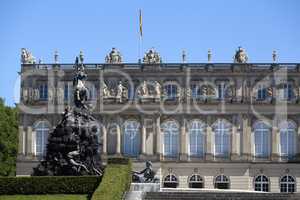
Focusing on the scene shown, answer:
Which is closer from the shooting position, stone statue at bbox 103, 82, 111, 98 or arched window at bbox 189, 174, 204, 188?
arched window at bbox 189, 174, 204, 188

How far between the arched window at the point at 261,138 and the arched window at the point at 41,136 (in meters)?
19.0

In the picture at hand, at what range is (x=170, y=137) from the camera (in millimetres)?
73812

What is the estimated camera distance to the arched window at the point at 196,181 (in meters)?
72.7

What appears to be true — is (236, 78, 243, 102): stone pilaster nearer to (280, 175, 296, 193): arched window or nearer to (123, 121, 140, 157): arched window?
(280, 175, 296, 193): arched window

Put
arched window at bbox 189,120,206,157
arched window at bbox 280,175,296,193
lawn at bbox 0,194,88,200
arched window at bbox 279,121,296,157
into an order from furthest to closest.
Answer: arched window at bbox 189,120,206,157
arched window at bbox 279,121,296,157
arched window at bbox 280,175,296,193
lawn at bbox 0,194,88,200

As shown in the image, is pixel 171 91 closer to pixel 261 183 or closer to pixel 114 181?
pixel 261 183

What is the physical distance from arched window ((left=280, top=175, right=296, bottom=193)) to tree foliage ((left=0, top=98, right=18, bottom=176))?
83.5 feet

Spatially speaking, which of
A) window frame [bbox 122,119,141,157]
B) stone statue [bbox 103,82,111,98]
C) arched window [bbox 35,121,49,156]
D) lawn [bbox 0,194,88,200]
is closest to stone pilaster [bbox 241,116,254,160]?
window frame [bbox 122,119,141,157]

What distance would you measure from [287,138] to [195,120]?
8.34 m

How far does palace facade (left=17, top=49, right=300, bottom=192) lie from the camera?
238 ft

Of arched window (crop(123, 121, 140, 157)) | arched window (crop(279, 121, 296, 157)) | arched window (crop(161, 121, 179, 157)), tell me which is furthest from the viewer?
arched window (crop(123, 121, 140, 157))

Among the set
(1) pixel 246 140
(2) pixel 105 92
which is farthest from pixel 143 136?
(1) pixel 246 140

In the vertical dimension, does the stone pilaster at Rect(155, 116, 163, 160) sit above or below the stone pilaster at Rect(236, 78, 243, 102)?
below

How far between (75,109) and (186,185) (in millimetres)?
31922
